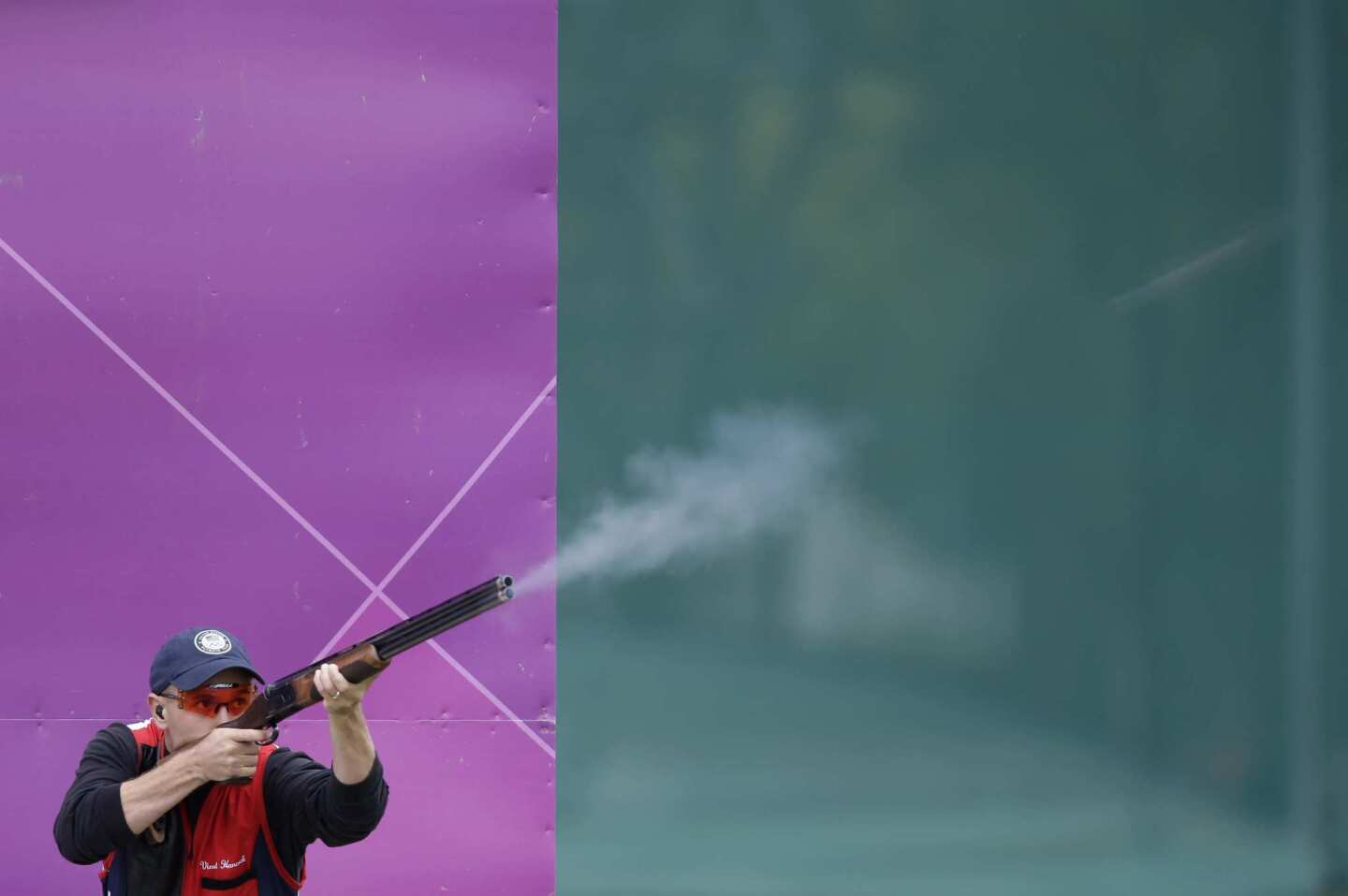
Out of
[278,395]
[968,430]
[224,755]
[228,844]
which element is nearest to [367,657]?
[224,755]

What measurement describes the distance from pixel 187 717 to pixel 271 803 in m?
0.26

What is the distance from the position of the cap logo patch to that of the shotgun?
5.2 inches

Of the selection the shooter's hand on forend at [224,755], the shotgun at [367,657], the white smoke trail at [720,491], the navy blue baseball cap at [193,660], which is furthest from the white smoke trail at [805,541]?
the shooter's hand on forend at [224,755]

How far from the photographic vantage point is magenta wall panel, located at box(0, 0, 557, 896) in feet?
15.5

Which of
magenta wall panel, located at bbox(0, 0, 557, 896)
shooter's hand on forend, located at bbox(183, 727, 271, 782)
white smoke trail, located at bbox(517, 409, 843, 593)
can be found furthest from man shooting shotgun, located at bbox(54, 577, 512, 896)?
white smoke trail, located at bbox(517, 409, 843, 593)

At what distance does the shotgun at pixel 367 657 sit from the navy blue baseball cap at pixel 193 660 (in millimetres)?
88

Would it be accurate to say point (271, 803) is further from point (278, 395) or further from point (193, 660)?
point (278, 395)

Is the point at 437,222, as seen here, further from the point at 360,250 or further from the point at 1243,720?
the point at 1243,720

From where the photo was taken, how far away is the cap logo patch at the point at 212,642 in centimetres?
322

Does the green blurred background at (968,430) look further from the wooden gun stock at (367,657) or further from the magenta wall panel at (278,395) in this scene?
the wooden gun stock at (367,657)

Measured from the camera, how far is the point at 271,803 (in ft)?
10.6

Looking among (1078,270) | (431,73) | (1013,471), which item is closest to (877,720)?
(1013,471)

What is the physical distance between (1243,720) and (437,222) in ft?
10.4

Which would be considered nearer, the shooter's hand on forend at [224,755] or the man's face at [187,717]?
the shooter's hand on forend at [224,755]
